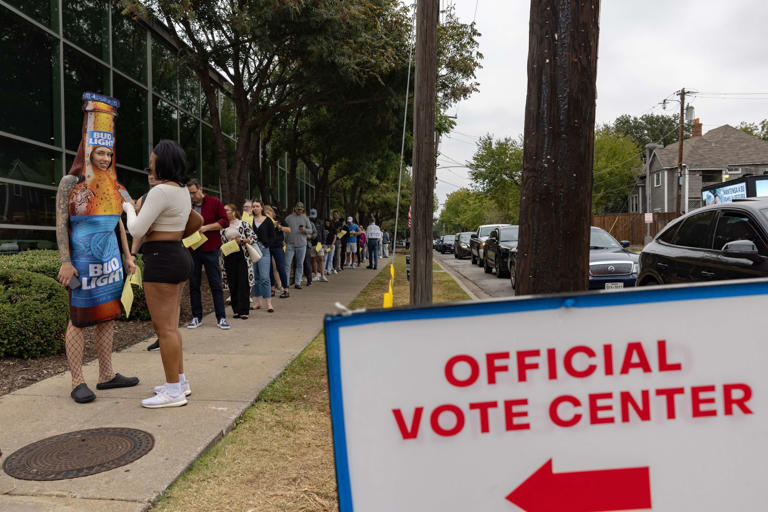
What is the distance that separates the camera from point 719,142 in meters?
50.6

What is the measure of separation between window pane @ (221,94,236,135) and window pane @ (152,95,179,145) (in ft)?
11.7

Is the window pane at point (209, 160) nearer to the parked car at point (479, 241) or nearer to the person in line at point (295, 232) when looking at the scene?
the person in line at point (295, 232)

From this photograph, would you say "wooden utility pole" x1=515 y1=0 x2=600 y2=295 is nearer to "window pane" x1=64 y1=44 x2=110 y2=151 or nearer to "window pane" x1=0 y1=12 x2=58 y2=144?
"window pane" x1=0 y1=12 x2=58 y2=144

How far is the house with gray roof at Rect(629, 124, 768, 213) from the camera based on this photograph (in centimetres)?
4775

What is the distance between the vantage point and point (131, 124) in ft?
42.6

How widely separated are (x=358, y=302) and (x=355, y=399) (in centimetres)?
895

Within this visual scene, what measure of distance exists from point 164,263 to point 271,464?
1.67 meters

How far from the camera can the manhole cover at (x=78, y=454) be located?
10.8 ft

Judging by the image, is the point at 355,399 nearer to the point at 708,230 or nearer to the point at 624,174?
the point at 708,230

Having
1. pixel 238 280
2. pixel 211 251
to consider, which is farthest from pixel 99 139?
pixel 238 280

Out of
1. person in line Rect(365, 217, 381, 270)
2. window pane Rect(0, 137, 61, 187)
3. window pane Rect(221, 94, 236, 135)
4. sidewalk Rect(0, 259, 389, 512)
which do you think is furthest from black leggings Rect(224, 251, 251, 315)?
person in line Rect(365, 217, 381, 270)

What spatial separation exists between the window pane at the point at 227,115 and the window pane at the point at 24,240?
9.25 metres

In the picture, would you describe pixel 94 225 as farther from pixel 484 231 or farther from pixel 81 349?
pixel 484 231

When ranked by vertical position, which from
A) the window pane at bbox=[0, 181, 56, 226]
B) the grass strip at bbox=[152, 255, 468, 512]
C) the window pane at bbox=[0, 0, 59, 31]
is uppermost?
A: the window pane at bbox=[0, 0, 59, 31]
